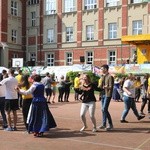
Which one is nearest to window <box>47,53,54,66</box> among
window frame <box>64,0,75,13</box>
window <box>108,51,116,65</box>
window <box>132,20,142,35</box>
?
window frame <box>64,0,75,13</box>

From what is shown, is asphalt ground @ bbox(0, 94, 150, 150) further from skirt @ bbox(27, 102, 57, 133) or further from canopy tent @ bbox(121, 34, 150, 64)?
canopy tent @ bbox(121, 34, 150, 64)

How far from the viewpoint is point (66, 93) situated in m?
25.2

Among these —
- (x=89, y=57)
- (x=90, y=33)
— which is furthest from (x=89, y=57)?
(x=90, y=33)

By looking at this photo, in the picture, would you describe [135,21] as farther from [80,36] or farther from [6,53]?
[6,53]

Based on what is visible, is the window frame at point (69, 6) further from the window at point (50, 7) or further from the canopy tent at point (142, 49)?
the canopy tent at point (142, 49)

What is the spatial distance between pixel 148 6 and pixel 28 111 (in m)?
35.4

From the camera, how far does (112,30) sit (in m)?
47.5

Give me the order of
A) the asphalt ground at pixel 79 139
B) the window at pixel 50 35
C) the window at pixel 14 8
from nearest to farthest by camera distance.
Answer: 1. the asphalt ground at pixel 79 139
2. the window at pixel 50 35
3. the window at pixel 14 8

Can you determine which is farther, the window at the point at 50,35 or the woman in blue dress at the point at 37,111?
the window at the point at 50,35

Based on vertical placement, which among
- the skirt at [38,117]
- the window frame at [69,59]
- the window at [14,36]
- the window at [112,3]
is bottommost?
the skirt at [38,117]

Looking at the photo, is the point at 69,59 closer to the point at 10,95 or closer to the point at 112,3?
the point at 112,3

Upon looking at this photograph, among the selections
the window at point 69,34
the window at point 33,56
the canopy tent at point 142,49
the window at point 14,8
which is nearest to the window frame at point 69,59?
the window at point 69,34

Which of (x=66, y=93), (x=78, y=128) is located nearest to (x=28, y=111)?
(x=78, y=128)

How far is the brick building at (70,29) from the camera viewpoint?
4616cm
